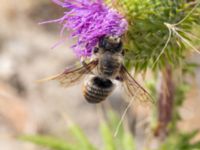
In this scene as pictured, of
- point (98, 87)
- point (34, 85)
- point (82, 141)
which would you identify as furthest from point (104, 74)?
point (34, 85)

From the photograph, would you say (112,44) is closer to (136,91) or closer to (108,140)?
(136,91)

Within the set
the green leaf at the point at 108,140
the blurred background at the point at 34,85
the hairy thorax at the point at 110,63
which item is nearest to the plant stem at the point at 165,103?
the green leaf at the point at 108,140

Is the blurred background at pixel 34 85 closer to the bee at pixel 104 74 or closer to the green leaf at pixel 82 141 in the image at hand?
the green leaf at pixel 82 141

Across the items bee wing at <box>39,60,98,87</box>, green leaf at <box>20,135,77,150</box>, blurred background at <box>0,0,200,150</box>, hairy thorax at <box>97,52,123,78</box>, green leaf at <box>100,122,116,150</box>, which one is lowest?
green leaf at <box>100,122,116,150</box>

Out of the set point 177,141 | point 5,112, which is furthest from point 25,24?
point 177,141

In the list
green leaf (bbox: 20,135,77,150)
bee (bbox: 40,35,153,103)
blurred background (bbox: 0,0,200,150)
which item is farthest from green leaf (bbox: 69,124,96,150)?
blurred background (bbox: 0,0,200,150)

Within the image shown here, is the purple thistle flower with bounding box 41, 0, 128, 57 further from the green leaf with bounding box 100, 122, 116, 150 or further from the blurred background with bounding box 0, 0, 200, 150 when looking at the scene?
the blurred background with bounding box 0, 0, 200, 150

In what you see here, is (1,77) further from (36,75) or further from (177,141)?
(177,141)
